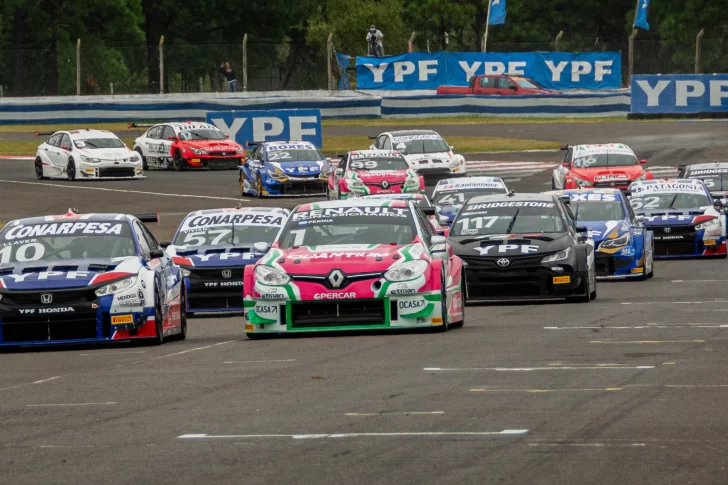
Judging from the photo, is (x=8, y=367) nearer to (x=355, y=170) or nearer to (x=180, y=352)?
(x=180, y=352)

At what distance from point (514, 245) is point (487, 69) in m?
40.4

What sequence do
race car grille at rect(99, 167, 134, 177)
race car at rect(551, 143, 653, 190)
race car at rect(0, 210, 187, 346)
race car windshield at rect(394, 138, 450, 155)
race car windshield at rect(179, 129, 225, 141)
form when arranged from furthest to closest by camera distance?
race car windshield at rect(179, 129, 225, 141) → race car grille at rect(99, 167, 134, 177) → race car windshield at rect(394, 138, 450, 155) → race car at rect(551, 143, 653, 190) → race car at rect(0, 210, 187, 346)

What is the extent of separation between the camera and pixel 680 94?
5191 centimetres

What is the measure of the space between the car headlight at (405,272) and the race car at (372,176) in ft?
64.5

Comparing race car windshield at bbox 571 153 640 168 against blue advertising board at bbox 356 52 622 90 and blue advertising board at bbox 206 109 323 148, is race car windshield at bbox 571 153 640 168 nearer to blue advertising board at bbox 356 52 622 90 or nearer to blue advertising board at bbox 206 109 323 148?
blue advertising board at bbox 206 109 323 148

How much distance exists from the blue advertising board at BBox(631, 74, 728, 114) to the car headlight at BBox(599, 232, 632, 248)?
28891 millimetres

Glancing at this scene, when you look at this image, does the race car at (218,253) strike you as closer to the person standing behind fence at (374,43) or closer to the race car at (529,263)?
the race car at (529,263)

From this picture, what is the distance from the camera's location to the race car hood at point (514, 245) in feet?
60.5

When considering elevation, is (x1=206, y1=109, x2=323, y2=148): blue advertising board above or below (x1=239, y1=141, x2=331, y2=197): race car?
above

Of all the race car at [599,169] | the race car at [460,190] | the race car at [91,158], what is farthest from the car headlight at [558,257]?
the race car at [91,158]

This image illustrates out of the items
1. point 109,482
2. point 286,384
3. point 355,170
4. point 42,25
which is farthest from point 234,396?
point 42,25

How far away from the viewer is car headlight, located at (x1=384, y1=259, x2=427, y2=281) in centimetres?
1447

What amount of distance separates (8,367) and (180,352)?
1.51 metres

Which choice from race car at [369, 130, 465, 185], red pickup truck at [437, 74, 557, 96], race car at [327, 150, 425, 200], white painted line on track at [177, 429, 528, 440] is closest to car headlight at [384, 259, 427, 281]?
white painted line on track at [177, 429, 528, 440]
